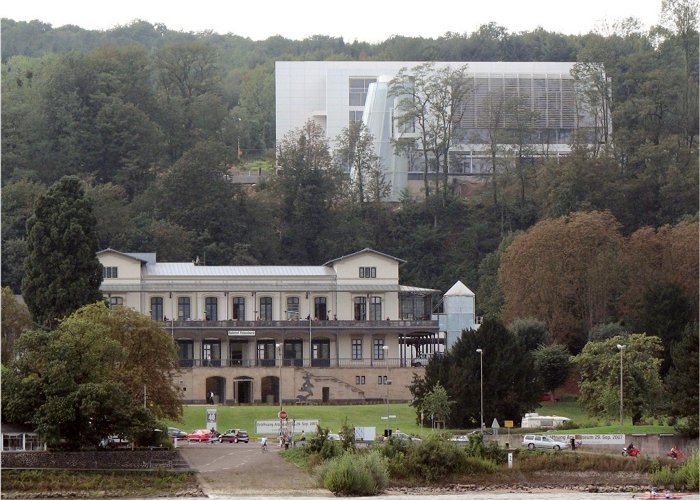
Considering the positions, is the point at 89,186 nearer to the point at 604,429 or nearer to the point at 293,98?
the point at 293,98

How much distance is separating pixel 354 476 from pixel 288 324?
157 ft

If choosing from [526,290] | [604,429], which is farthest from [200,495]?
[526,290]

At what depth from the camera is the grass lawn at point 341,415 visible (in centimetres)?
10556

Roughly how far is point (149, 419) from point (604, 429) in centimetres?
2353

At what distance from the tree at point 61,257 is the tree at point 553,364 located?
84.0ft

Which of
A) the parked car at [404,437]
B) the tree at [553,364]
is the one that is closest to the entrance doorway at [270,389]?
the tree at [553,364]

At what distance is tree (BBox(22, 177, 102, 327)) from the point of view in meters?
112

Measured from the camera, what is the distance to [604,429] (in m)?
96.5

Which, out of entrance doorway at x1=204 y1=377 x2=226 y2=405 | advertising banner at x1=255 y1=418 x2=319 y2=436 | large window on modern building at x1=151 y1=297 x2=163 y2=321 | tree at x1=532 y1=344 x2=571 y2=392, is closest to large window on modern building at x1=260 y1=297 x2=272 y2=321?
entrance doorway at x1=204 y1=377 x2=226 y2=405

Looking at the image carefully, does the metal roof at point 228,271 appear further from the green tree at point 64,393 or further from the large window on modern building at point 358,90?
the large window on modern building at point 358,90

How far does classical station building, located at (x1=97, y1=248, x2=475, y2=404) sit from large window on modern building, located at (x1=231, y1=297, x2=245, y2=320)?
63 millimetres

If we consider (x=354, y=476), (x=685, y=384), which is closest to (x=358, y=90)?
(x=685, y=384)

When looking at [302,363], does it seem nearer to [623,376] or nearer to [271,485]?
[623,376]

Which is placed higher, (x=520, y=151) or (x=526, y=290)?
(x=520, y=151)
